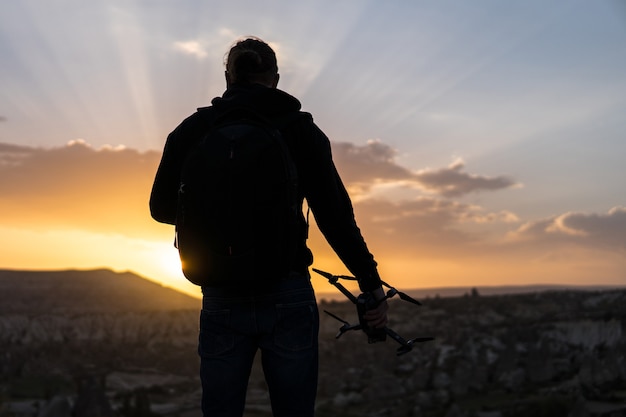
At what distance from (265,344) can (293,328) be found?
0.15 metres

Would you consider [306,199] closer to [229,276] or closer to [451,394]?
[229,276]

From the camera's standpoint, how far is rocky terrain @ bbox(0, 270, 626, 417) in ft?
99.5

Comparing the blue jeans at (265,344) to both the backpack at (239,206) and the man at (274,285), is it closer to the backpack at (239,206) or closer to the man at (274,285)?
the man at (274,285)

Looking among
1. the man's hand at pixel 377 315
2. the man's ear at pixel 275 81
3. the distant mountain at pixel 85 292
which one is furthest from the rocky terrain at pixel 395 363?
the distant mountain at pixel 85 292

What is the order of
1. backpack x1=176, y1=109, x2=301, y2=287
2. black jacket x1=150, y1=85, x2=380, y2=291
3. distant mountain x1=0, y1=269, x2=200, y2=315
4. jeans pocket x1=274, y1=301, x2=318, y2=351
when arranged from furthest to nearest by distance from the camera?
distant mountain x1=0, y1=269, x2=200, y2=315
black jacket x1=150, y1=85, x2=380, y2=291
jeans pocket x1=274, y1=301, x2=318, y2=351
backpack x1=176, y1=109, x2=301, y2=287

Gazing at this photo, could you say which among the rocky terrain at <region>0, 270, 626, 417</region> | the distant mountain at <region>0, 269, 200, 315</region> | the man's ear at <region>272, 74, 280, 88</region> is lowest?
the rocky terrain at <region>0, 270, 626, 417</region>

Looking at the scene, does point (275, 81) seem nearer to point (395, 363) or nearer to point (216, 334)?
point (216, 334)

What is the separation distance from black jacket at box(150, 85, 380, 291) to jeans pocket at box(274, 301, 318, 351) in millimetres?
212

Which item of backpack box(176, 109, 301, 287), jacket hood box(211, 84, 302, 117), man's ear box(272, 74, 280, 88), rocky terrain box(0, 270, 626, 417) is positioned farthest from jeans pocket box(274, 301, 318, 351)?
rocky terrain box(0, 270, 626, 417)

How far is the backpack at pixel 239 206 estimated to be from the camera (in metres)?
3.30

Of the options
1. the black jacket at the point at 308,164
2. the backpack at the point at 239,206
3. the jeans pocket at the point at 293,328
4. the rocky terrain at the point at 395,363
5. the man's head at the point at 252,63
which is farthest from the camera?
the rocky terrain at the point at 395,363

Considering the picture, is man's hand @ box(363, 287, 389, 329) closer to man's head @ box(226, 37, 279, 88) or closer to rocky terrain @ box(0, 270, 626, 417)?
man's head @ box(226, 37, 279, 88)

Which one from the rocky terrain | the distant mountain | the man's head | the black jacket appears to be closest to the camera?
the black jacket

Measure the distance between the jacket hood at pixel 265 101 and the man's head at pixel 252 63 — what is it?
0.44 feet
